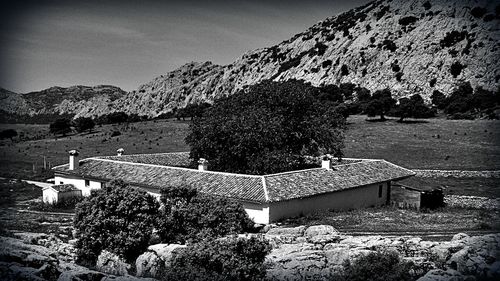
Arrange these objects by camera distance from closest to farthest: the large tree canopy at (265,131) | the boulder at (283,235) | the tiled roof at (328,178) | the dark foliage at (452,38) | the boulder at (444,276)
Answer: the boulder at (444,276)
the boulder at (283,235)
the tiled roof at (328,178)
the large tree canopy at (265,131)
the dark foliage at (452,38)

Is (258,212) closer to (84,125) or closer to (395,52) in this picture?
(84,125)

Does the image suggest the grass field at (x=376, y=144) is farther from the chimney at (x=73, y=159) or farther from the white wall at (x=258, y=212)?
the white wall at (x=258, y=212)

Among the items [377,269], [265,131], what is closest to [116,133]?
[265,131]

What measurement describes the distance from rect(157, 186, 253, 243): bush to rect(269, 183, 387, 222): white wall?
3.75 meters

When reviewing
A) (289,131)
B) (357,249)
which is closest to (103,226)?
(357,249)

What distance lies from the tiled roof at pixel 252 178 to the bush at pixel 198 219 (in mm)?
3245

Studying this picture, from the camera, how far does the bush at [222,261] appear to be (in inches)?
604

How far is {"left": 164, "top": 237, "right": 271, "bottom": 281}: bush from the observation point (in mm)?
15336

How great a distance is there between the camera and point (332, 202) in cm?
3125

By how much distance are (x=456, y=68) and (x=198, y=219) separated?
7830 cm

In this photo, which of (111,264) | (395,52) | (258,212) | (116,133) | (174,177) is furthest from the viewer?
(395,52)

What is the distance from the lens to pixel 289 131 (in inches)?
1515

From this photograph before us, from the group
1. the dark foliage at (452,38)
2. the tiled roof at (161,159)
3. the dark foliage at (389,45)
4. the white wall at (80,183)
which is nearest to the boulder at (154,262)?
the white wall at (80,183)

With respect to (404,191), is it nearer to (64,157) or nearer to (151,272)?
(151,272)
